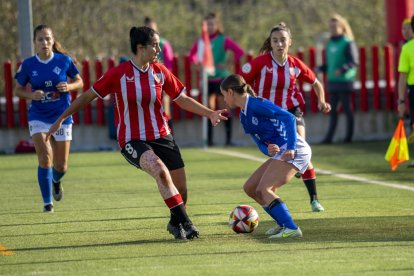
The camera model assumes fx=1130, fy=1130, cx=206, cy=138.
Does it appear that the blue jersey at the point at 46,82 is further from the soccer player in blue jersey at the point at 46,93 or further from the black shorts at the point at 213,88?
the black shorts at the point at 213,88

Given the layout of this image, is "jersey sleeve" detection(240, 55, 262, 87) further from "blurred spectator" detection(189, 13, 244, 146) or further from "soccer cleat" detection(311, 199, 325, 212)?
"blurred spectator" detection(189, 13, 244, 146)

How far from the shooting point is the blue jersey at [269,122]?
31.6ft

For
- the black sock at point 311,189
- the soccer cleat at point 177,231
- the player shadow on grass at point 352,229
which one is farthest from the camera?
the black sock at point 311,189

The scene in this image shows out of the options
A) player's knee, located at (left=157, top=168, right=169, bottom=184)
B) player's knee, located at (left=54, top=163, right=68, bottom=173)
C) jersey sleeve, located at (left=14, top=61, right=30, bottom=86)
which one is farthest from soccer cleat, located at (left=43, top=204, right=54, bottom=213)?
player's knee, located at (left=157, top=168, right=169, bottom=184)

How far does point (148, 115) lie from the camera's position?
9953 mm

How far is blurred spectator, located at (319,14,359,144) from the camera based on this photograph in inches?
749

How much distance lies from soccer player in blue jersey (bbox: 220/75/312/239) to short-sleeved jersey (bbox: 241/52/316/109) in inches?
76.3

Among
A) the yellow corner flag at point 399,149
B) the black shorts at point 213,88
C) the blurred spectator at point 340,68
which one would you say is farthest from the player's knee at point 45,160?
the black shorts at point 213,88

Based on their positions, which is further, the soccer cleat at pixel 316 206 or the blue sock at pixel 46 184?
the blue sock at pixel 46 184

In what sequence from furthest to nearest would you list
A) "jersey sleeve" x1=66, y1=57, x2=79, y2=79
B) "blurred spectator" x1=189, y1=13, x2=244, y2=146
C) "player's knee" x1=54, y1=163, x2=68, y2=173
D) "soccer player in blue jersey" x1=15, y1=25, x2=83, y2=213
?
1. "blurred spectator" x1=189, y1=13, x2=244, y2=146
2. "player's knee" x1=54, y1=163, x2=68, y2=173
3. "jersey sleeve" x1=66, y1=57, x2=79, y2=79
4. "soccer player in blue jersey" x1=15, y1=25, x2=83, y2=213

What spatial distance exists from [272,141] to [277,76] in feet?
6.63

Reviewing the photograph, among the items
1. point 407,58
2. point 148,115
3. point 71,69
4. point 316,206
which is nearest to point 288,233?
point 148,115

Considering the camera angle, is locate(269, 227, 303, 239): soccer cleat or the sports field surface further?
locate(269, 227, 303, 239): soccer cleat

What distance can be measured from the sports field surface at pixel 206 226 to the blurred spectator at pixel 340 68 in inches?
103
